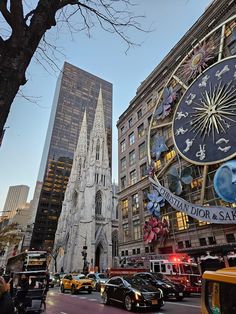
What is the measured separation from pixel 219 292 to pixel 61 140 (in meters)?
138

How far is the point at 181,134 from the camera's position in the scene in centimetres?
2866

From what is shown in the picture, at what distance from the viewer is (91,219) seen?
221 ft

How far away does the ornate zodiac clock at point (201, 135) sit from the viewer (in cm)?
2234

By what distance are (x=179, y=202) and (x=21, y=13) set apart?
24163 millimetres

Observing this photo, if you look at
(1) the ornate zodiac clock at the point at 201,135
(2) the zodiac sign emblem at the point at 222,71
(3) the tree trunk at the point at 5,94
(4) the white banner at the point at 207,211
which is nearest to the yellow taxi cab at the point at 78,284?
(1) the ornate zodiac clock at the point at 201,135

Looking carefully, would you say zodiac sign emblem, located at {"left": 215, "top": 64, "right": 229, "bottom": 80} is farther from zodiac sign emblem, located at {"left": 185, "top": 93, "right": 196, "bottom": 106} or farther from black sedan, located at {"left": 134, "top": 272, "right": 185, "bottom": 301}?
black sedan, located at {"left": 134, "top": 272, "right": 185, "bottom": 301}

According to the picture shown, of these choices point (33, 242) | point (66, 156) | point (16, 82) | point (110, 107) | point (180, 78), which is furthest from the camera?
point (110, 107)

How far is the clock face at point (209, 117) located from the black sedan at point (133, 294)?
Result: 15633 millimetres

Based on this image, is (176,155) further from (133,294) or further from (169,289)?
(133,294)

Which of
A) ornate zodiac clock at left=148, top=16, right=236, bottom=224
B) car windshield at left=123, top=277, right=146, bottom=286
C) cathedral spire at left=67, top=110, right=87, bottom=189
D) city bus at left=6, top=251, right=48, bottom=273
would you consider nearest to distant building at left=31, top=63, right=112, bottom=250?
cathedral spire at left=67, top=110, right=87, bottom=189

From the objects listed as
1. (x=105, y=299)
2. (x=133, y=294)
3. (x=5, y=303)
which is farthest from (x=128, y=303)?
(x=5, y=303)

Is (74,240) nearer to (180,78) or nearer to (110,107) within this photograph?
(180,78)

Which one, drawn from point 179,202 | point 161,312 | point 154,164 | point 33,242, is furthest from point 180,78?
point 33,242

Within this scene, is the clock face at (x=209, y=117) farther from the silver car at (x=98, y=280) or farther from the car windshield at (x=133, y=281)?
the silver car at (x=98, y=280)
